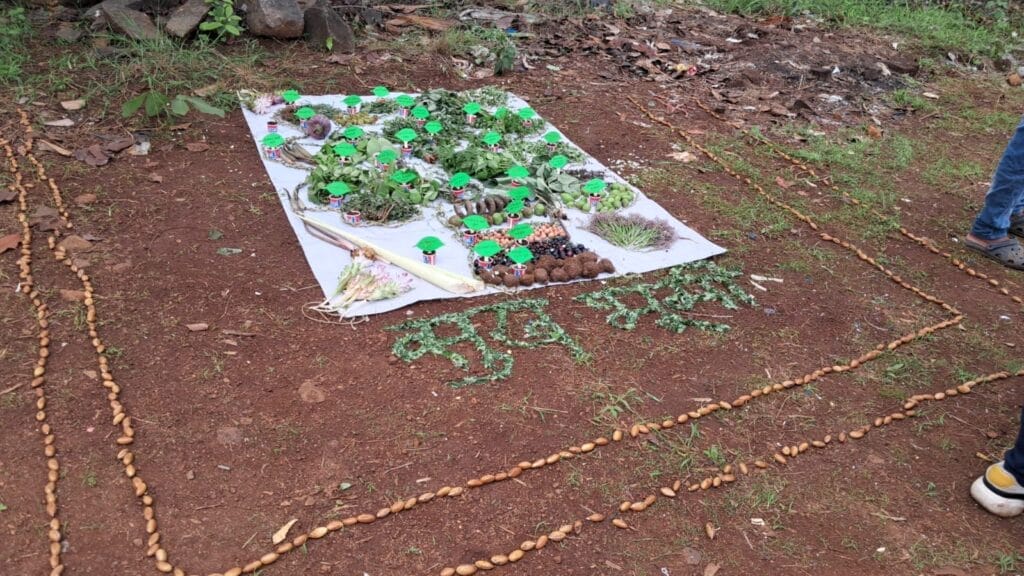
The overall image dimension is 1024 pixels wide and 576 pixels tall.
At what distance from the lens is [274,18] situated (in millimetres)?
6246

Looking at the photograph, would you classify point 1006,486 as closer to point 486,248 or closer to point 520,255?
point 520,255

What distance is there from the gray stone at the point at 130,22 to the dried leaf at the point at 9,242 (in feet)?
8.87

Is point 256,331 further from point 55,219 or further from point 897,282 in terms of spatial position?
point 897,282

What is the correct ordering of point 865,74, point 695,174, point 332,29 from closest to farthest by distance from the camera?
1. point 695,174
2. point 332,29
3. point 865,74

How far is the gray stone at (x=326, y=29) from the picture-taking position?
6355 mm

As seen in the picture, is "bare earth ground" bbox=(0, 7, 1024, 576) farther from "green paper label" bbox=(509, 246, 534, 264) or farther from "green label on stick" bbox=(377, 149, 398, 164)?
"green label on stick" bbox=(377, 149, 398, 164)

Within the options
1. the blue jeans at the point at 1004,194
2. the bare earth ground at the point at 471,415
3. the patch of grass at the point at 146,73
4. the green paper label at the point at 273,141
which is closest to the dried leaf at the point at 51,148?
the bare earth ground at the point at 471,415

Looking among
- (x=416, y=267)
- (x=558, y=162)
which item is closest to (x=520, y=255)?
(x=416, y=267)

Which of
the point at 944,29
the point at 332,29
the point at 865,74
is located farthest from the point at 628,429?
the point at 944,29

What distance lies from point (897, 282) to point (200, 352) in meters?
3.59

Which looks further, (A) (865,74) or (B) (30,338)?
(A) (865,74)

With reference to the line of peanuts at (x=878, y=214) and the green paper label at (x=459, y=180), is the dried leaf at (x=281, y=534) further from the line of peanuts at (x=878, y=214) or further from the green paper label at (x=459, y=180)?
the line of peanuts at (x=878, y=214)

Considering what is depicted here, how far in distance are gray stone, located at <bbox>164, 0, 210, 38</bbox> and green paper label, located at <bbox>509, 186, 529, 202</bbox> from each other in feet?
11.3

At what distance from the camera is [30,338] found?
10.2 ft
